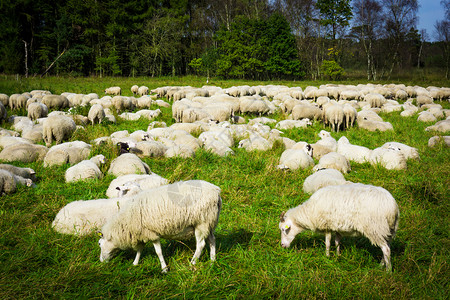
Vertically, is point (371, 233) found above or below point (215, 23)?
below

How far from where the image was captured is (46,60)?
39156 millimetres

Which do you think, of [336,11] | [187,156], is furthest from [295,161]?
[336,11]

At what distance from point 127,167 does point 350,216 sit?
4.61 metres

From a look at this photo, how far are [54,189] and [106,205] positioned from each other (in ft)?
6.37

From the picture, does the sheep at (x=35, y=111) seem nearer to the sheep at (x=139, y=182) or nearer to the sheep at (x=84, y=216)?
the sheep at (x=139, y=182)

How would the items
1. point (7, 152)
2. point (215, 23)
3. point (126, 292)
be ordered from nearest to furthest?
1. point (126, 292)
2. point (7, 152)
3. point (215, 23)

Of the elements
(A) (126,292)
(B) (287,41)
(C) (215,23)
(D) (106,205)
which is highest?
(C) (215,23)

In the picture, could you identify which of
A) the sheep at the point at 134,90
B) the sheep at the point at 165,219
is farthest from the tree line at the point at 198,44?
the sheep at the point at 165,219

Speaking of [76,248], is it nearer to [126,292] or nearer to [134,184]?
[126,292]

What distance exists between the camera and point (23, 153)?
7.56 meters

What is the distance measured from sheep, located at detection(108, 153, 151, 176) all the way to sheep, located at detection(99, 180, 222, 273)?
9.73 ft

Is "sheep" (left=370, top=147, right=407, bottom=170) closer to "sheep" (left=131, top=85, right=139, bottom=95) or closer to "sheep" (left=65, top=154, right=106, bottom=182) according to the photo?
"sheep" (left=65, top=154, right=106, bottom=182)

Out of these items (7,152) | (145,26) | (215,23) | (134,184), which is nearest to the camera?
(134,184)

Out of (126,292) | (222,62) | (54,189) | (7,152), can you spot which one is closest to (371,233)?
(126,292)
